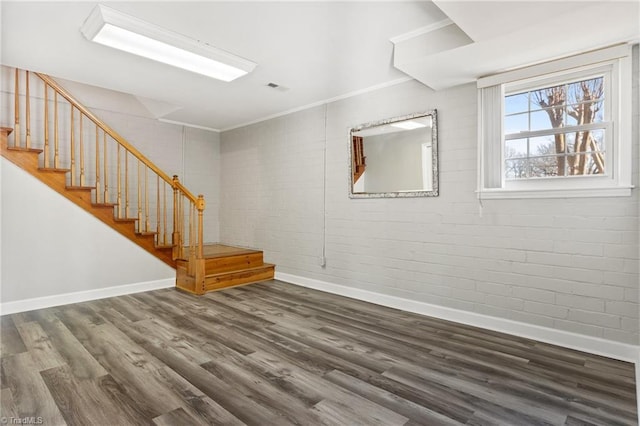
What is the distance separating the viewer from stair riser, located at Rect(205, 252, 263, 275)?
466cm

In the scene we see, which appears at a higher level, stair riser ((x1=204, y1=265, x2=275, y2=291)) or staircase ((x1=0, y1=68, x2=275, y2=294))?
staircase ((x1=0, y1=68, x2=275, y2=294))

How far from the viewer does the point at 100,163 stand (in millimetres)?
5012

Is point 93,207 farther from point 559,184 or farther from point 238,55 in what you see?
point 559,184

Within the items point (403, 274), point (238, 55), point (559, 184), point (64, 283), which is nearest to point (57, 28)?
point (238, 55)

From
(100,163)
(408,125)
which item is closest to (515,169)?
(408,125)

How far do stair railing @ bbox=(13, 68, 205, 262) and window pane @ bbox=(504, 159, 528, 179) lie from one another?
3.58 metres

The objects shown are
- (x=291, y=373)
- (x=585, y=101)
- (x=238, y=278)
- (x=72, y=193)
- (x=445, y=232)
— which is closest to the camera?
(x=291, y=373)

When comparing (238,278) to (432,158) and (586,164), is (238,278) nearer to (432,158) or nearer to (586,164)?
(432,158)

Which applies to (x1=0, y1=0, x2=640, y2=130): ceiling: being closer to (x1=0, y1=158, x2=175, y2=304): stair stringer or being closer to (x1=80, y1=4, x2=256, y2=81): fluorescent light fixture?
(x1=80, y1=4, x2=256, y2=81): fluorescent light fixture

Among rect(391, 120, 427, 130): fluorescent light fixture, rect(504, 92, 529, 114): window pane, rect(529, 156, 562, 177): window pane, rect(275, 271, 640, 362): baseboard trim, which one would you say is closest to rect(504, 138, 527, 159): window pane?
rect(529, 156, 562, 177): window pane

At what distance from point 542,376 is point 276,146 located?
4.42 meters

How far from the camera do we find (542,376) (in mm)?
2328

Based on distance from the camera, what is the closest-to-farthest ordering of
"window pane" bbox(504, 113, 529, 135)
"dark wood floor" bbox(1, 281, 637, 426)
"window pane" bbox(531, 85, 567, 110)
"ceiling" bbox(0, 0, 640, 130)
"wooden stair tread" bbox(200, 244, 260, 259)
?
"dark wood floor" bbox(1, 281, 637, 426) → "ceiling" bbox(0, 0, 640, 130) → "window pane" bbox(531, 85, 567, 110) → "window pane" bbox(504, 113, 529, 135) → "wooden stair tread" bbox(200, 244, 260, 259)

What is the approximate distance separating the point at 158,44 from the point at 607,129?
381 cm
